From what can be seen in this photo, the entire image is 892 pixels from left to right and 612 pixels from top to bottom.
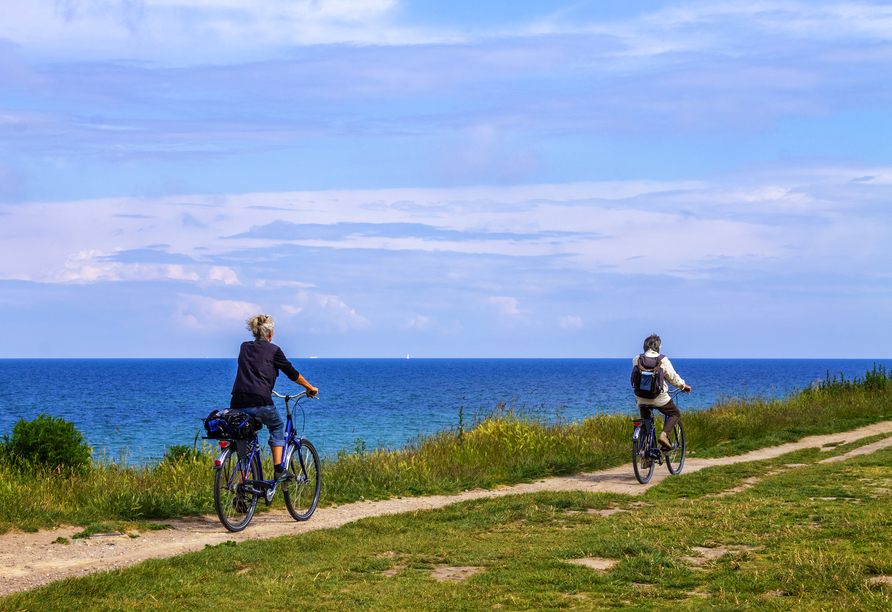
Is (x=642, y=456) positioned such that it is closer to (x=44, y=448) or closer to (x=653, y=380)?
(x=653, y=380)

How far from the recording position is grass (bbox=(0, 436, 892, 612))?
220 inches

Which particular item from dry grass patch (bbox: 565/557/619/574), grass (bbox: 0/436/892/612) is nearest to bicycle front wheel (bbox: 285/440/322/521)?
grass (bbox: 0/436/892/612)

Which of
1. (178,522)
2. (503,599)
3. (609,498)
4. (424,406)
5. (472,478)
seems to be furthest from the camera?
(424,406)

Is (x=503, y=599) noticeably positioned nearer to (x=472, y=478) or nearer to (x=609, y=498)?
(x=609, y=498)

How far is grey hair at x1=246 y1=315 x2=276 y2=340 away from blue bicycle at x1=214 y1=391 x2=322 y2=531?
2.53 feet

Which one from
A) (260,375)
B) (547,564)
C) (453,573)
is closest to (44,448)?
(260,375)

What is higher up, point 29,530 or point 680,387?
point 680,387

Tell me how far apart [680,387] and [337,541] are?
6.52 metres

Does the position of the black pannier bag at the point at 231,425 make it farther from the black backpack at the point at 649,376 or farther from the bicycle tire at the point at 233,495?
the black backpack at the point at 649,376

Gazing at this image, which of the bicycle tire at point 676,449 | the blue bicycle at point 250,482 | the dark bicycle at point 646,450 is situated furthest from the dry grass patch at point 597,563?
the bicycle tire at point 676,449

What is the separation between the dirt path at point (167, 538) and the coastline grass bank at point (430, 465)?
1.14 ft

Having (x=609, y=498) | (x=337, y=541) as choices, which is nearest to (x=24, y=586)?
(x=337, y=541)

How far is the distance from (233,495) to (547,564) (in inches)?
157

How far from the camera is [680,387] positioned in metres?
12.3
